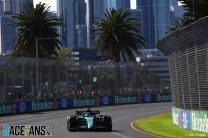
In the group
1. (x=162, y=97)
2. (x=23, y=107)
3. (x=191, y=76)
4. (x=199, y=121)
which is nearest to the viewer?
(x=199, y=121)

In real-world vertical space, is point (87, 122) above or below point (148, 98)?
above

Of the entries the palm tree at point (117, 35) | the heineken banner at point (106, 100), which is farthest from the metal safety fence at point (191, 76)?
the palm tree at point (117, 35)

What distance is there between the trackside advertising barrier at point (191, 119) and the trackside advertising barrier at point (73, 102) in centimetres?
2080

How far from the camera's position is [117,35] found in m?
69.6

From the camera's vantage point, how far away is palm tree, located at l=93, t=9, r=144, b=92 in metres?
69.8

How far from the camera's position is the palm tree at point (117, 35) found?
69.8 metres

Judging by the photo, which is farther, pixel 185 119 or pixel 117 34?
pixel 117 34

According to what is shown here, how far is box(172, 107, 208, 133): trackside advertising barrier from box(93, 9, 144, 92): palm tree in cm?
3626

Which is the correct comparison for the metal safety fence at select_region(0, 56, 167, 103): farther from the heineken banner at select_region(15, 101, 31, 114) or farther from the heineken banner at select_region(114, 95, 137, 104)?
the heineken banner at select_region(114, 95, 137, 104)

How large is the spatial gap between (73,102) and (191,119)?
114 ft

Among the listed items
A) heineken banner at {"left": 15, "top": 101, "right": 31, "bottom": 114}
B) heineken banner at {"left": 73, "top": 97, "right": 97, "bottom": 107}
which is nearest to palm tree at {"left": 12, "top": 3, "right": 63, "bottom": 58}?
heineken banner at {"left": 73, "top": 97, "right": 97, "bottom": 107}

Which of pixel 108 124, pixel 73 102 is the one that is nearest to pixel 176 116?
pixel 108 124

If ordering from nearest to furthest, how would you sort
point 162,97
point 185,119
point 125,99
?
point 185,119, point 125,99, point 162,97

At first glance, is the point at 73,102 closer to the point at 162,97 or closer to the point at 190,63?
the point at 162,97
